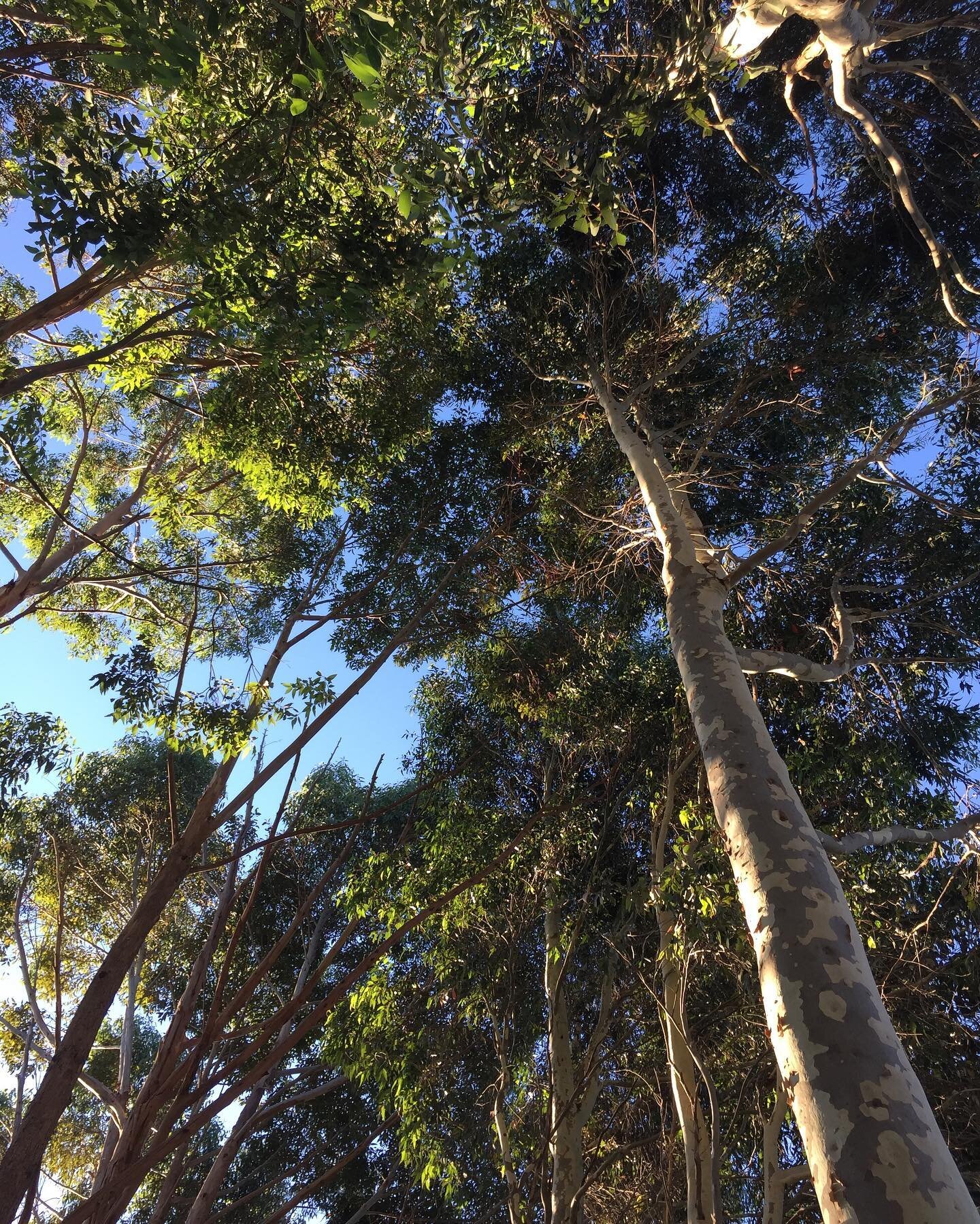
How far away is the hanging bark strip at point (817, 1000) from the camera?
1.62 metres

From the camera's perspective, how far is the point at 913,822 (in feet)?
17.7

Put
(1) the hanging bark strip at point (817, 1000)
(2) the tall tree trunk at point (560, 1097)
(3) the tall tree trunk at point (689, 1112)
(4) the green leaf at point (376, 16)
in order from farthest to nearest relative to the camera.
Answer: (2) the tall tree trunk at point (560, 1097) → (3) the tall tree trunk at point (689, 1112) → (4) the green leaf at point (376, 16) → (1) the hanging bark strip at point (817, 1000)

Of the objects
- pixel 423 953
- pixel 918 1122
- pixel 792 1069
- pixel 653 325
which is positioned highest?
pixel 653 325

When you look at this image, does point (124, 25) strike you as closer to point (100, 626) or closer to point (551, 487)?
point (551, 487)

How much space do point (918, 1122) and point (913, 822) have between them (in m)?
4.38

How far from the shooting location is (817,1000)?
6.68 feet

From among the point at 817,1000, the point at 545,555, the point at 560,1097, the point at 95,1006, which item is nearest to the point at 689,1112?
the point at 560,1097

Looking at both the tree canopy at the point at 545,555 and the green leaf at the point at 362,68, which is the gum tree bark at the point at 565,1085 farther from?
the green leaf at the point at 362,68

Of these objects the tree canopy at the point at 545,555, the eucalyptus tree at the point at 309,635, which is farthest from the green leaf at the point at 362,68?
the eucalyptus tree at the point at 309,635

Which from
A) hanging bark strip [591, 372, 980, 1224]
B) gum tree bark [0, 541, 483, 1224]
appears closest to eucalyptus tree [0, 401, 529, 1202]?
gum tree bark [0, 541, 483, 1224]

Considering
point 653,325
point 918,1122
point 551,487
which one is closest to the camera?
point 918,1122

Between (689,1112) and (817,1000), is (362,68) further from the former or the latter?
(689,1112)

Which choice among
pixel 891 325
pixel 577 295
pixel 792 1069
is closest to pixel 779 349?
pixel 891 325

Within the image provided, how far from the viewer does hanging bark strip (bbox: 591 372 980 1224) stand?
162cm
